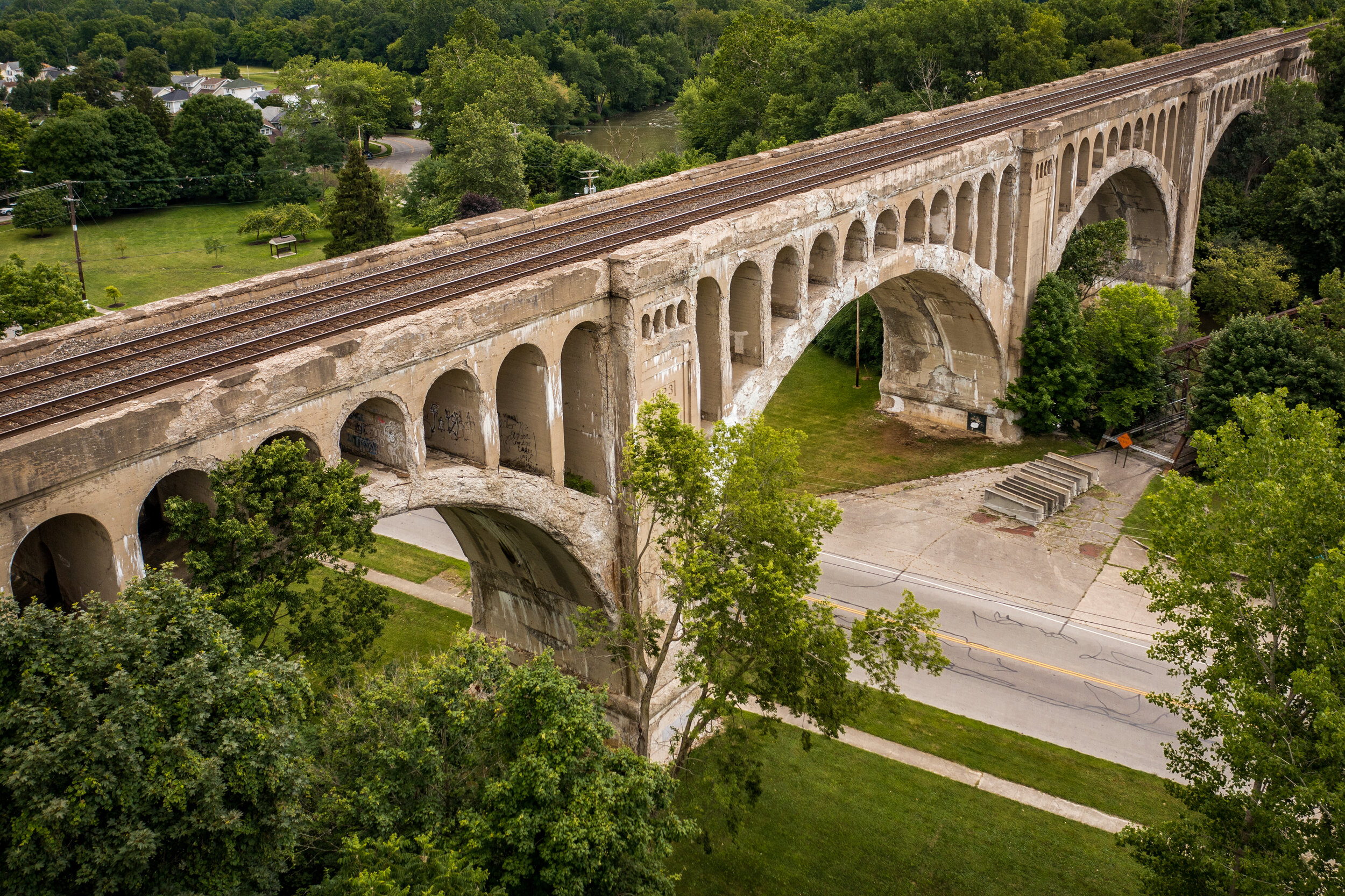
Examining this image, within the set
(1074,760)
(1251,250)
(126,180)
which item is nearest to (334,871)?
(1074,760)

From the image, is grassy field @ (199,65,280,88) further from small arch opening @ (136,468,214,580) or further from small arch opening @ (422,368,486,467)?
small arch opening @ (136,468,214,580)

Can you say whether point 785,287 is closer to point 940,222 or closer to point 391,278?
point 940,222

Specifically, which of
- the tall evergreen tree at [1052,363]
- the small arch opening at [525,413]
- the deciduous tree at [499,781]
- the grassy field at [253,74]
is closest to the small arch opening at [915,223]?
the tall evergreen tree at [1052,363]

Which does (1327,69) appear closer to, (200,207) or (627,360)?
(627,360)

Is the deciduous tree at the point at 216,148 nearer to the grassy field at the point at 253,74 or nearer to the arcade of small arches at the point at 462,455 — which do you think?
the grassy field at the point at 253,74

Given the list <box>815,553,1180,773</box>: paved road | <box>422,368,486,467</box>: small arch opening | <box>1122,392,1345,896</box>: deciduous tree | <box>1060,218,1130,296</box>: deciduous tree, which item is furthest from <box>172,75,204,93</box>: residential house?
<box>1122,392,1345,896</box>: deciduous tree

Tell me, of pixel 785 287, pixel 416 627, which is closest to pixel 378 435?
pixel 416 627
